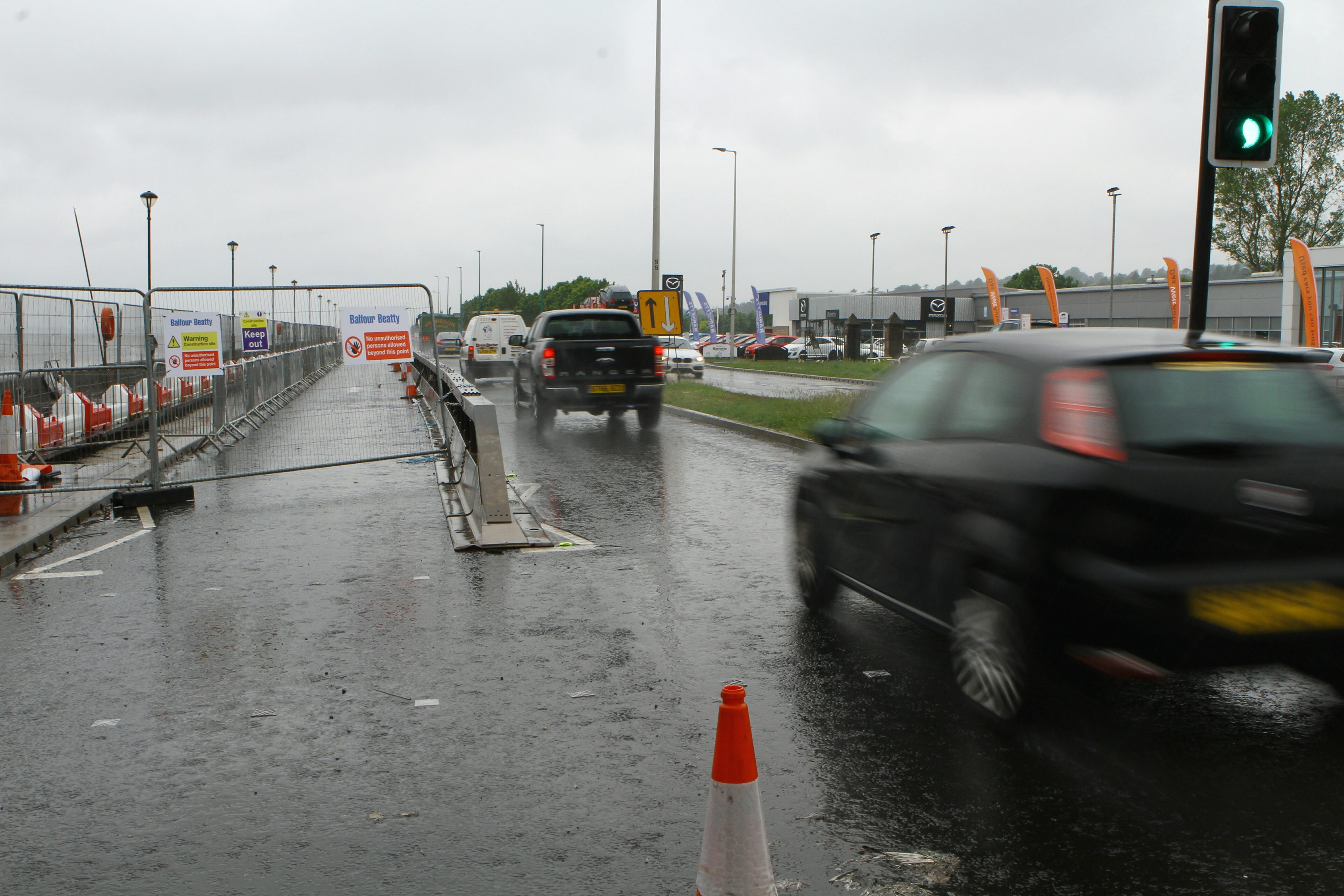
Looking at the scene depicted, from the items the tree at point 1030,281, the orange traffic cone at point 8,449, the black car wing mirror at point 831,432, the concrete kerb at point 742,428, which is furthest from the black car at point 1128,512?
the tree at point 1030,281

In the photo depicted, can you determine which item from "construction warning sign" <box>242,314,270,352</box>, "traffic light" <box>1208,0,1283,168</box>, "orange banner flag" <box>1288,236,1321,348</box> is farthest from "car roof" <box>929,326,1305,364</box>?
"orange banner flag" <box>1288,236,1321,348</box>

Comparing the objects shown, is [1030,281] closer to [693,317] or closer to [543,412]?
[693,317]

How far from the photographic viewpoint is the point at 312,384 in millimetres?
31719

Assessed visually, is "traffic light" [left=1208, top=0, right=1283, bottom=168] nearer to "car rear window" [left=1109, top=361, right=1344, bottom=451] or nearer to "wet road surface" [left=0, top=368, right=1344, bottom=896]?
"car rear window" [left=1109, top=361, right=1344, bottom=451]

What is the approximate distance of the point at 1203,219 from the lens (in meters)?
8.30

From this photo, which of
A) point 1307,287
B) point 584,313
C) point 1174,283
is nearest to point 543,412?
point 584,313

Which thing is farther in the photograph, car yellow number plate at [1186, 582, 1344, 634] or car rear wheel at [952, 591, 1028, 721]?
car rear wheel at [952, 591, 1028, 721]

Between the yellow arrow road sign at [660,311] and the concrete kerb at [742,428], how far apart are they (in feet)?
6.81

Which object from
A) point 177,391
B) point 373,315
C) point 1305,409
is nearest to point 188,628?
point 1305,409

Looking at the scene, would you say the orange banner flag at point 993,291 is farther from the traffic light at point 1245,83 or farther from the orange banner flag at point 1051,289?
the traffic light at point 1245,83

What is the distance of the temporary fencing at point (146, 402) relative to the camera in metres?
12.9

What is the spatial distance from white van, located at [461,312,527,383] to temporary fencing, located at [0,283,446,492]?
19853 millimetres

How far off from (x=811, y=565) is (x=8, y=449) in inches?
337

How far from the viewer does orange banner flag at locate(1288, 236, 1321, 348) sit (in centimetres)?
3762
